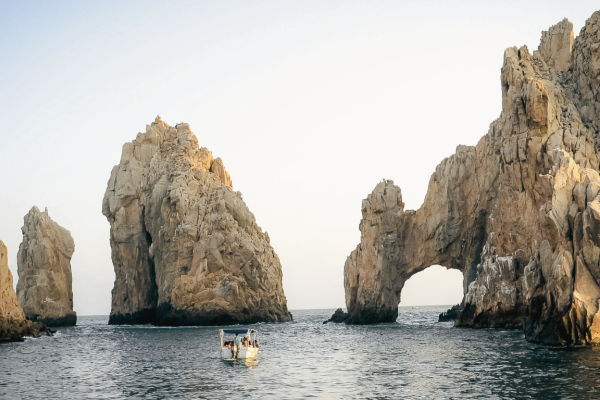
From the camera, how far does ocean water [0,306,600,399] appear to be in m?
26.2

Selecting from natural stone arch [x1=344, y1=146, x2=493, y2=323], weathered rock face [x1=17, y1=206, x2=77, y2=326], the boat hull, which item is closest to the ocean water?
the boat hull

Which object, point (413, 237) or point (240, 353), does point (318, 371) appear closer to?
point (240, 353)

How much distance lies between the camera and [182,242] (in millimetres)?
82250

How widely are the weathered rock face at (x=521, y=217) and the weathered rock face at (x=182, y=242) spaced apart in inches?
547

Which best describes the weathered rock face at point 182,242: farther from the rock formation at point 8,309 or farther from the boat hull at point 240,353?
the boat hull at point 240,353

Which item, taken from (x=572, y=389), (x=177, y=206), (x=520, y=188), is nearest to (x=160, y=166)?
(x=177, y=206)

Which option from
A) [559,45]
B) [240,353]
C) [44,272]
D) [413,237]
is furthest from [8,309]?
[559,45]

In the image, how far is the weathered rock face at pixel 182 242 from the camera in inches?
3108

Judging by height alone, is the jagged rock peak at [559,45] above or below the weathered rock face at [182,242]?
above

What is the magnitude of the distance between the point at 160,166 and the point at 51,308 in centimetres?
2624

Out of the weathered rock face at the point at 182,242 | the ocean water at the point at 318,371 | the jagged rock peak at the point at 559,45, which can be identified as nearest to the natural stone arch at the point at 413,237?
the jagged rock peak at the point at 559,45

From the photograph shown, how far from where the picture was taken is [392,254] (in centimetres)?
7544

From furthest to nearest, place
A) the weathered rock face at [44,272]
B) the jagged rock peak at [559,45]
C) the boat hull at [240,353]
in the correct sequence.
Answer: the weathered rock face at [44,272] < the jagged rock peak at [559,45] < the boat hull at [240,353]

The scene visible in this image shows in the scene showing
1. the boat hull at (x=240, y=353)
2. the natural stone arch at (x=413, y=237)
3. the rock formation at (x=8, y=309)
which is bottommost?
the boat hull at (x=240, y=353)
